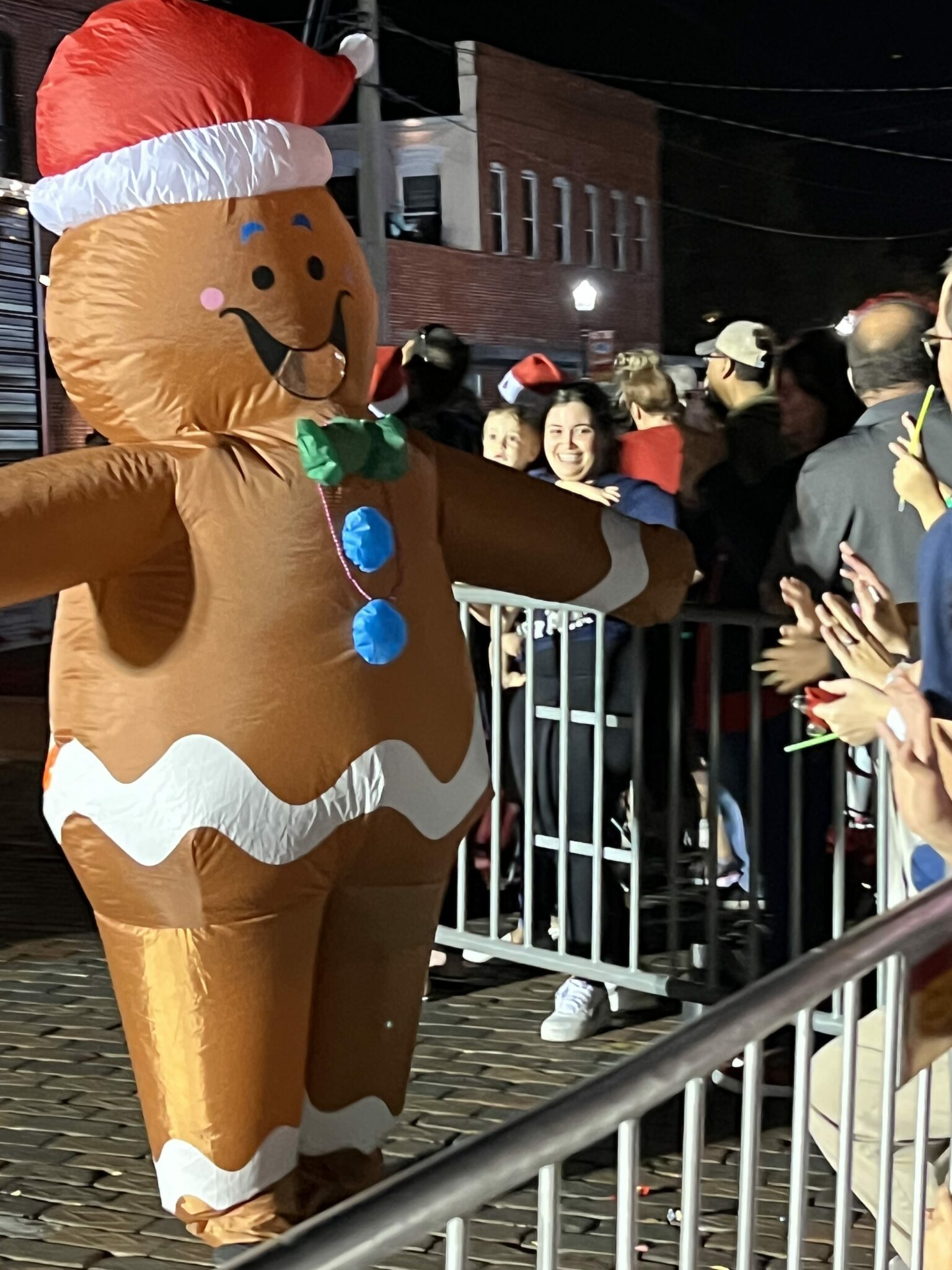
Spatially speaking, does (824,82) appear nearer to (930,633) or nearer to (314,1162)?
(930,633)


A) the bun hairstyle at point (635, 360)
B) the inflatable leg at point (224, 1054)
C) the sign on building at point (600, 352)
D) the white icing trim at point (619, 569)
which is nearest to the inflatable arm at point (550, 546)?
the white icing trim at point (619, 569)

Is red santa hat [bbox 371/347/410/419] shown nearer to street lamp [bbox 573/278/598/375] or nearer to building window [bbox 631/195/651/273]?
street lamp [bbox 573/278/598/375]

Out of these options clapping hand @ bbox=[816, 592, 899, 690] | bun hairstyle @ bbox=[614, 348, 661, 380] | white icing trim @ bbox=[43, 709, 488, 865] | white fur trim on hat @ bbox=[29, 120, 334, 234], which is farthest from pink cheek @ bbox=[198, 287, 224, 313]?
bun hairstyle @ bbox=[614, 348, 661, 380]

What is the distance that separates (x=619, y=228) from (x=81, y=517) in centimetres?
310

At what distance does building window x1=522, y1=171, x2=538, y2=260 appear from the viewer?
5.01m

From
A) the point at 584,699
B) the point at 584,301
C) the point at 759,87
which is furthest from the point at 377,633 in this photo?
the point at 759,87

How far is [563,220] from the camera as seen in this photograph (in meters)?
4.99

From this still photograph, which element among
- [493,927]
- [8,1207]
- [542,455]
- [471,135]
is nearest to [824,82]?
[471,135]

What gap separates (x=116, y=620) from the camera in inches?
96.7

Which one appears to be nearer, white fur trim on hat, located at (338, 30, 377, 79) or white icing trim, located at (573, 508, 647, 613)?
white fur trim on hat, located at (338, 30, 377, 79)

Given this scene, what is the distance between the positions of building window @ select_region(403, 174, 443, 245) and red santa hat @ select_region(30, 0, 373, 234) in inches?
91.5

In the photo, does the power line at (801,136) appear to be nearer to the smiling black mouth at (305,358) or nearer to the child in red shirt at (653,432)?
the child in red shirt at (653,432)

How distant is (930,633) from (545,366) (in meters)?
2.87

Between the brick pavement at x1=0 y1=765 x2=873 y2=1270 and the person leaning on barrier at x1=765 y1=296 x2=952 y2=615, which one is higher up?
the person leaning on barrier at x1=765 y1=296 x2=952 y2=615
